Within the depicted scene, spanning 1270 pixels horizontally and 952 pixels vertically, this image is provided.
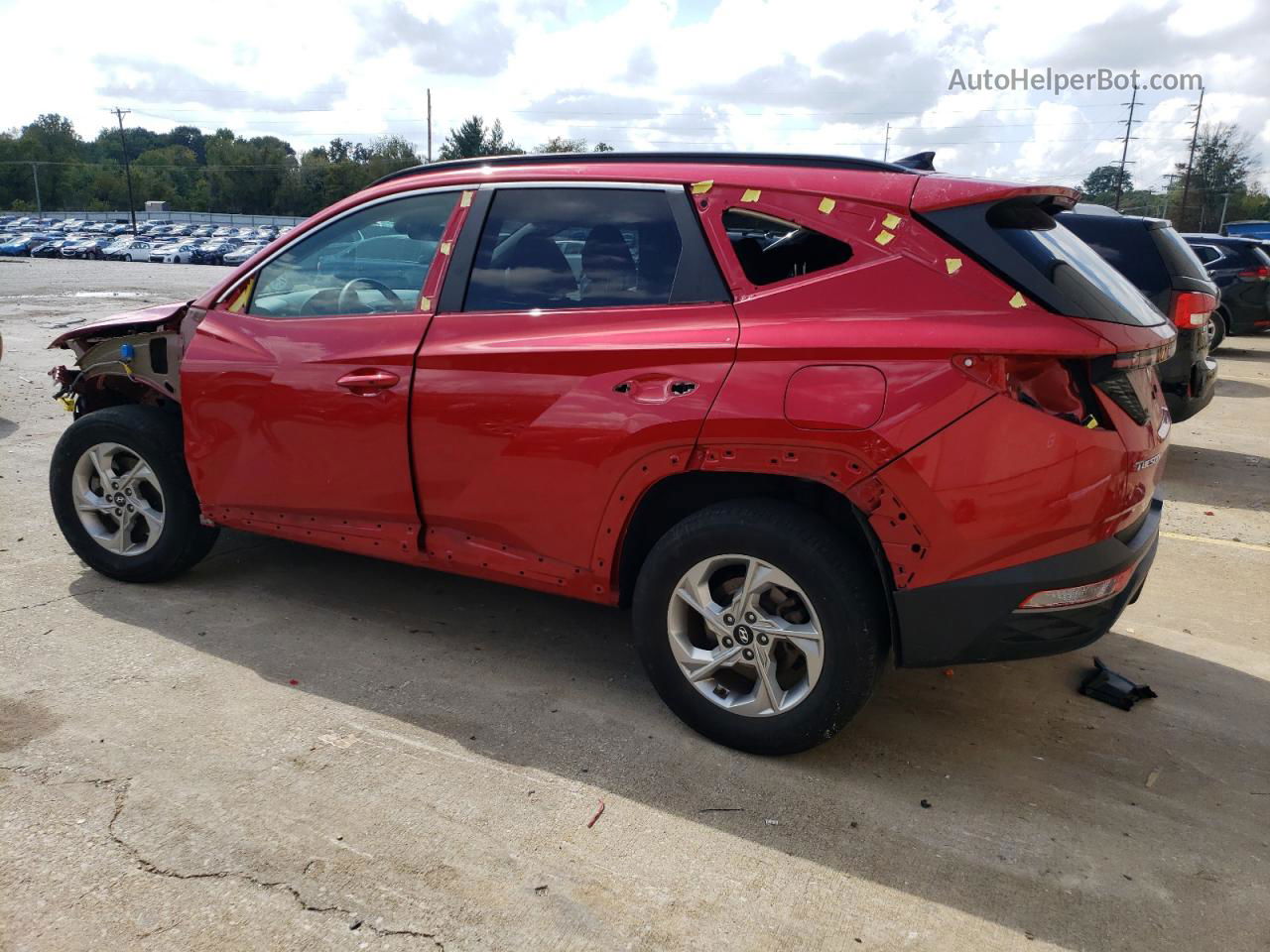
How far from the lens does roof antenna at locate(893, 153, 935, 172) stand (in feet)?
11.5

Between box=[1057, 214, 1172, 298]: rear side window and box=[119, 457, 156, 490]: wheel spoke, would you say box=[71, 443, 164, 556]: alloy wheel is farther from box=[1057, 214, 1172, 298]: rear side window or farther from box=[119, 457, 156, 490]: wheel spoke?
box=[1057, 214, 1172, 298]: rear side window

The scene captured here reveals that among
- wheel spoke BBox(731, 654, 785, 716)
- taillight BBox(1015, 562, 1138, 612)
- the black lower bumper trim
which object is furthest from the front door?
taillight BBox(1015, 562, 1138, 612)

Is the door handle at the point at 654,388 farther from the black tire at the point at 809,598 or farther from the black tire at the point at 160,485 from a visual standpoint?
the black tire at the point at 160,485

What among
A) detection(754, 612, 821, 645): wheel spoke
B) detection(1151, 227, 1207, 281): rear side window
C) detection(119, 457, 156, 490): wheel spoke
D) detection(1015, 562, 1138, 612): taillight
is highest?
detection(1151, 227, 1207, 281): rear side window

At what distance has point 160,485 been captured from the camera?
441 cm

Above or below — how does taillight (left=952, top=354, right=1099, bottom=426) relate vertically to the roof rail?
below

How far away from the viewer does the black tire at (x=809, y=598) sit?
2.96m

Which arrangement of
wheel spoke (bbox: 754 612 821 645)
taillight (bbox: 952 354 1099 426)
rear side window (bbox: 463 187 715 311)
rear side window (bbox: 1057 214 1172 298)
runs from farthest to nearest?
rear side window (bbox: 1057 214 1172 298)
rear side window (bbox: 463 187 715 311)
wheel spoke (bbox: 754 612 821 645)
taillight (bbox: 952 354 1099 426)

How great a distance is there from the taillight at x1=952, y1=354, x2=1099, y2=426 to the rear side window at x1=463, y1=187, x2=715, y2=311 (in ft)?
3.31

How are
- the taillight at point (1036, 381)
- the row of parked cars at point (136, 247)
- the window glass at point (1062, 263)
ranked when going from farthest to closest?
the row of parked cars at point (136, 247), the window glass at point (1062, 263), the taillight at point (1036, 381)

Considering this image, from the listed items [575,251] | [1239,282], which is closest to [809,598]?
[575,251]

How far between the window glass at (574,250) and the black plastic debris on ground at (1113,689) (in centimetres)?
223

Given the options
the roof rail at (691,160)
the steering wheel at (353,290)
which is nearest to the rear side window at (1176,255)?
the roof rail at (691,160)

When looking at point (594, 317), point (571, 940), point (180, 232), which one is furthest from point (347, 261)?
point (180, 232)
